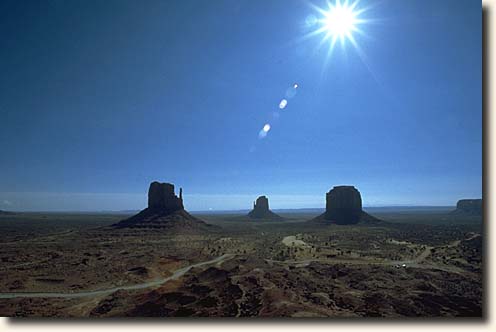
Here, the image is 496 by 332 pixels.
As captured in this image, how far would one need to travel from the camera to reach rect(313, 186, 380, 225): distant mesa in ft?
197

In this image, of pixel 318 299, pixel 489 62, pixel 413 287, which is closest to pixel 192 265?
pixel 318 299

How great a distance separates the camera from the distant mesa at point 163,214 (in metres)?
47.1

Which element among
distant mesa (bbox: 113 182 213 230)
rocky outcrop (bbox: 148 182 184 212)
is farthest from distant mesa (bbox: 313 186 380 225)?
rocky outcrop (bbox: 148 182 184 212)

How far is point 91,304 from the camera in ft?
39.7

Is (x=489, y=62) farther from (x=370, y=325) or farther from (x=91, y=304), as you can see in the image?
(x=91, y=304)

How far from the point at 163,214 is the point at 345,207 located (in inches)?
1597

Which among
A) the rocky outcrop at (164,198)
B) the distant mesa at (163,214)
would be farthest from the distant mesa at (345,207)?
the rocky outcrop at (164,198)

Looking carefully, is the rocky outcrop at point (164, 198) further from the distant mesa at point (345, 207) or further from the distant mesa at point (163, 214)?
the distant mesa at point (345, 207)

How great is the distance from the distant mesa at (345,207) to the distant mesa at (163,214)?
2973 cm

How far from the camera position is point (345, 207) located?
205 ft

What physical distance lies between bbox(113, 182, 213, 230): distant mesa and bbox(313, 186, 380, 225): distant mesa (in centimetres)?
2973

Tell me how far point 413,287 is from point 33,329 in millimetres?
13723

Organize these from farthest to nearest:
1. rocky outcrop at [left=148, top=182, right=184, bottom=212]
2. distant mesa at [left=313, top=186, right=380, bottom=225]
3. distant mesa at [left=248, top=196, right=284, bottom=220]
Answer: distant mesa at [left=248, top=196, right=284, bottom=220] → distant mesa at [left=313, top=186, right=380, bottom=225] → rocky outcrop at [left=148, top=182, right=184, bottom=212]

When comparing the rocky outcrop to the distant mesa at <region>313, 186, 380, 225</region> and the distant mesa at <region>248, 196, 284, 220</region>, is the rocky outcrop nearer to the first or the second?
the distant mesa at <region>313, 186, 380, 225</region>
